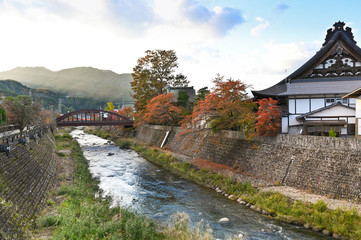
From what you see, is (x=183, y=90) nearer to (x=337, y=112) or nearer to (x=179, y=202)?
(x=337, y=112)

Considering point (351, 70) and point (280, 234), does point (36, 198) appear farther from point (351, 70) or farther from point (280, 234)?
point (351, 70)

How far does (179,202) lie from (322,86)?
1378 centimetres

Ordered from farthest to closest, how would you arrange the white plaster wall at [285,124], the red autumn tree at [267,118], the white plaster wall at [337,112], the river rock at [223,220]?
the white plaster wall at [285,124] < the white plaster wall at [337,112] < the red autumn tree at [267,118] < the river rock at [223,220]

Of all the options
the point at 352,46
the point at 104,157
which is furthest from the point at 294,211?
the point at 104,157

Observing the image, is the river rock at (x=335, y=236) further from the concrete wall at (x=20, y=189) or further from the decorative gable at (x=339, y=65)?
the decorative gable at (x=339, y=65)

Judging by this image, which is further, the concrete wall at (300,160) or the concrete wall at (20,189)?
the concrete wall at (300,160)

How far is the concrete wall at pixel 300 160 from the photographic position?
12211 millimetres

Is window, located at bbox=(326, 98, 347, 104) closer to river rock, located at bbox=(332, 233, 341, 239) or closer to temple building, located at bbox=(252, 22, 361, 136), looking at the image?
temple building, located at bbox=(252, 22, 361, 136)

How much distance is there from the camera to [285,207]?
1195 centimetres

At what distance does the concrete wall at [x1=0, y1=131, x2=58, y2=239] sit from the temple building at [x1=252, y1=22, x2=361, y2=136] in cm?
1618

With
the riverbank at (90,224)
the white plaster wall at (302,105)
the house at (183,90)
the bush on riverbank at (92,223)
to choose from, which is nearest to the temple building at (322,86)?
the white plaster wall at (302,105)

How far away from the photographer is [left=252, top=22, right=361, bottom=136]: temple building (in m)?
17.9

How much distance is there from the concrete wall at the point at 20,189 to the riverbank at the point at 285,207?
987cm

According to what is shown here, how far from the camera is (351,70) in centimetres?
1912
